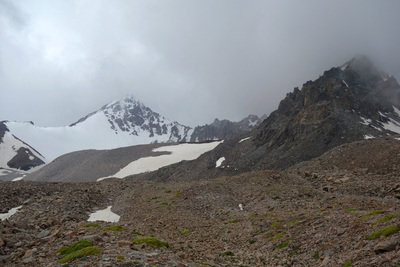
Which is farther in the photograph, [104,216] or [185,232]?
[104,216]

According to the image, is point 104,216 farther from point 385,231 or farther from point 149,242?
point 385,231

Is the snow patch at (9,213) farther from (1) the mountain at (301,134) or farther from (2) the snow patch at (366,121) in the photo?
(2) the snow patch at (366,121)

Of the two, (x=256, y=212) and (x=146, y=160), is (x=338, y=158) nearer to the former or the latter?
(x=256, y=212)

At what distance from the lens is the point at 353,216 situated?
730 inches

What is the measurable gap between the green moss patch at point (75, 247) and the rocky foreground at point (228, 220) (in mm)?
446

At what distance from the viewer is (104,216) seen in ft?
114

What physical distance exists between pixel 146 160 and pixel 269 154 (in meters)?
66.9

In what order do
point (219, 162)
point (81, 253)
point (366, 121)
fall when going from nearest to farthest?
point (81, 253) → point (219, 162) → point (366, 121)

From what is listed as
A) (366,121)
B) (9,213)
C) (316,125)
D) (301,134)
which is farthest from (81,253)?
(366,121)

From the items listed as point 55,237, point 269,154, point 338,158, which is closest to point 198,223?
point 55,237

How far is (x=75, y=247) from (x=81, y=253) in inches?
63.1

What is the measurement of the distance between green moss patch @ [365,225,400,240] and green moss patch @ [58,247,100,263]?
42.9 ft

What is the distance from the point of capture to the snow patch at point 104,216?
33575 millimetres

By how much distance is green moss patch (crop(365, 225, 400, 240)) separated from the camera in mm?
13836
